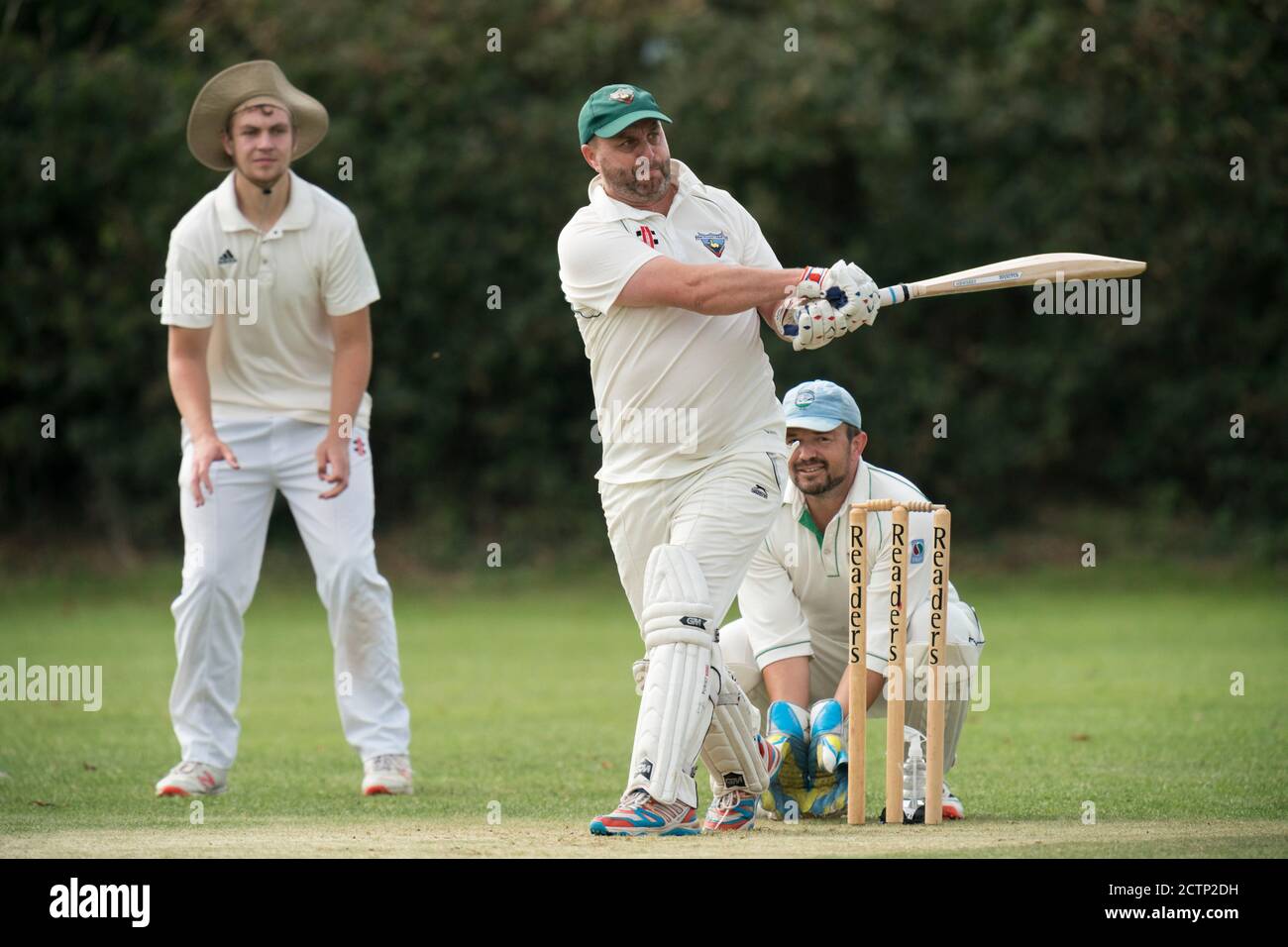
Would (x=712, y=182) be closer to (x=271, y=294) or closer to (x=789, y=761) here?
(x=271, y=294)

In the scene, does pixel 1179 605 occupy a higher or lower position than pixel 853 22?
lower

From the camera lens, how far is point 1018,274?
4754mm

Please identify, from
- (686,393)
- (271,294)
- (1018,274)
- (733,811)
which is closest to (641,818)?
(733,811)

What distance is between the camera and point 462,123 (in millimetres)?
12891

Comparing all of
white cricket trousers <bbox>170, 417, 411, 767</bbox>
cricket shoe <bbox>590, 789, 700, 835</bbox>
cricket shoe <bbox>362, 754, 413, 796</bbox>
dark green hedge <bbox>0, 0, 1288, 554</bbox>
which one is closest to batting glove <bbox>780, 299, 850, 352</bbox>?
cricket shoe <bbox>590, 789, 700, 835</bbox>

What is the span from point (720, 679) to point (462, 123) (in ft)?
29.6

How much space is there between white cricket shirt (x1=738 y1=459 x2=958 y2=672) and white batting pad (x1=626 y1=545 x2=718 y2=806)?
0.73 metres

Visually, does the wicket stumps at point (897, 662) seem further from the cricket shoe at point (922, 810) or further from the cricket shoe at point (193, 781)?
the cricket shoe at point (193, 781)

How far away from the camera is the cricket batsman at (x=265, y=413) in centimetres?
567

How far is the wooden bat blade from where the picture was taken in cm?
471

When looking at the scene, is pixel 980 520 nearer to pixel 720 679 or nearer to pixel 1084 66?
pixel 1084 66

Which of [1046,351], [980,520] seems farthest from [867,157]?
[980,520]

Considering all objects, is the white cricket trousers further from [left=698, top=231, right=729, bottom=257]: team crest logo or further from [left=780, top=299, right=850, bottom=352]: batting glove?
[left=780, top=299, right=850, bottom=352]: batting glove

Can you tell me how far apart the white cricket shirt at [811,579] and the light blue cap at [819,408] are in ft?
0.55
